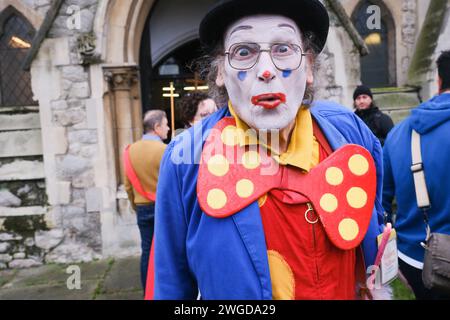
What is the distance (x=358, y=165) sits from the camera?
47.7 inches

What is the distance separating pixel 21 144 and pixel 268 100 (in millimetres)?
4409

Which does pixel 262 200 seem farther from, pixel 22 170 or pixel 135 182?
pixel 22 170

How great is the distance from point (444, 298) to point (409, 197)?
0.51 meters

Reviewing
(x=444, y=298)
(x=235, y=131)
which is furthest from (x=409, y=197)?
(x=235, y=131)

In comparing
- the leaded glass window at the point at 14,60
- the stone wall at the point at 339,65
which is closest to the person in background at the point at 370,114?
the stone wall at the point at 339,65

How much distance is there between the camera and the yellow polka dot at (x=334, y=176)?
1.17 metres

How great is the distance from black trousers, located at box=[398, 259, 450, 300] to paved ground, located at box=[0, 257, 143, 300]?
8.03ft

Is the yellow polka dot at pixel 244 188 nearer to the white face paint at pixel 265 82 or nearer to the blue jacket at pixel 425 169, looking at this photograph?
the white face paint at pixel 265 82

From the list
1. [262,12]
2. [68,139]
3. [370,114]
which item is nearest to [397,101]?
[370,114]

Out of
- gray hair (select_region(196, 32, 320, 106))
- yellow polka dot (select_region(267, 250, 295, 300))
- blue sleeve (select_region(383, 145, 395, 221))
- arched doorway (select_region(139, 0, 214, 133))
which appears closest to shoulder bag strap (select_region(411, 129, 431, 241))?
blue sleeve (select_region(383, 145, 395, 221))

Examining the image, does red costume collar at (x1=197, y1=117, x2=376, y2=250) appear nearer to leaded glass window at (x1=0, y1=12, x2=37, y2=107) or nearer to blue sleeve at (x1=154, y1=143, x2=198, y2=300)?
blue sleeve at (x1=154, y1=143, x2=198, y2=300)

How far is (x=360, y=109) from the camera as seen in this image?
12.4 ft

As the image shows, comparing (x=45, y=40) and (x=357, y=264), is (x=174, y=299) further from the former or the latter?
(x=45, y=40)

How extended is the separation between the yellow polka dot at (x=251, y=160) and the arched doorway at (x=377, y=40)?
5.52 meters
